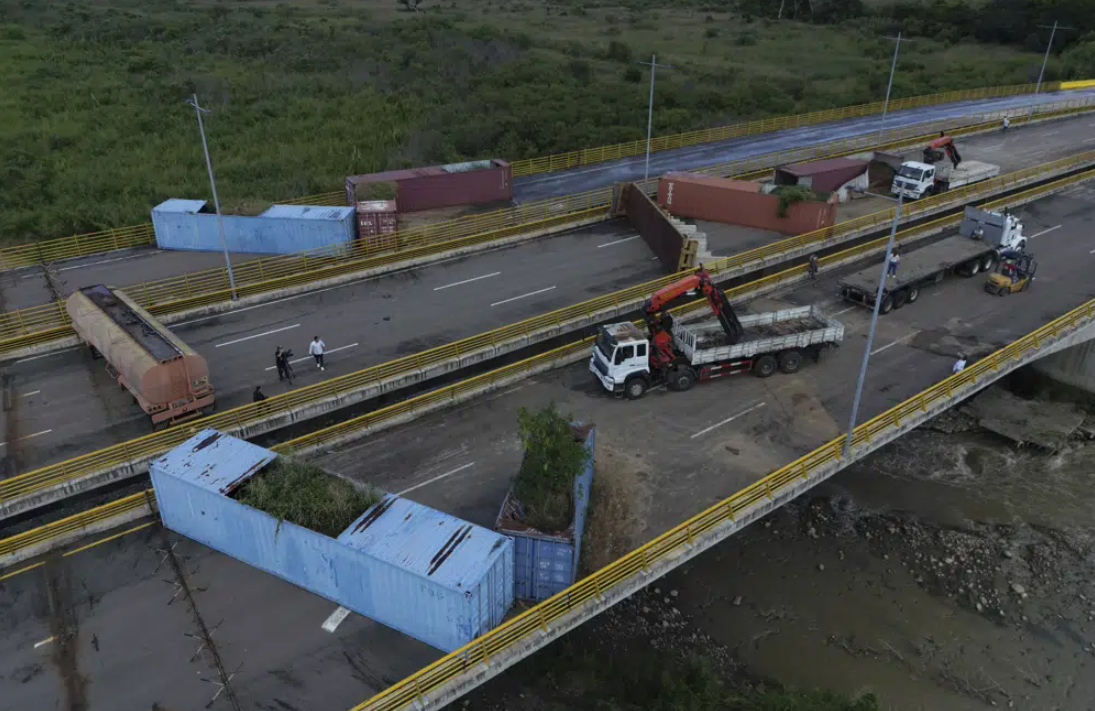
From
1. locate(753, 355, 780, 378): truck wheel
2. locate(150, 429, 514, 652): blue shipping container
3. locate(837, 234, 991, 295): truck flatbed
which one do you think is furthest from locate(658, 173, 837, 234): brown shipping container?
locate(150, 429, 514, 652): blue shipping container

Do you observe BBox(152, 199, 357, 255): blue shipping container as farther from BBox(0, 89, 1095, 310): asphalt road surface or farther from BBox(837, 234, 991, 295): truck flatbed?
BBox(837, 234, 991, 295): truck flatbed

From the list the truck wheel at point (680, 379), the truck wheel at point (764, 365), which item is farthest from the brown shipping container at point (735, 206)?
the truck wheel at point (680, 379)

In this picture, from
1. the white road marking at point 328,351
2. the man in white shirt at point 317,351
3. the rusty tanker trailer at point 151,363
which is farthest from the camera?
the white road marking at point 328,351

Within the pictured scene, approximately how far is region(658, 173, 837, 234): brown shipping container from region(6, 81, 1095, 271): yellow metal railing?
35.6 ft

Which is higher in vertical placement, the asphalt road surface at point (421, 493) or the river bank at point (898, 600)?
the asphalt road surface at point (421, 493)

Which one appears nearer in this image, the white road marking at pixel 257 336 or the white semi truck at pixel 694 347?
the white semi truck at pixel 694 347

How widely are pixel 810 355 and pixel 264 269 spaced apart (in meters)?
26.0

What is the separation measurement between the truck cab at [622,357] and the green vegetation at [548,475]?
22.5ft

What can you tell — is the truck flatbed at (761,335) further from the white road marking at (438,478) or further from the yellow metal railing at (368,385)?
the white road marking at (438,478)

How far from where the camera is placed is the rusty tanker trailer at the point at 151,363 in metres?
23.2

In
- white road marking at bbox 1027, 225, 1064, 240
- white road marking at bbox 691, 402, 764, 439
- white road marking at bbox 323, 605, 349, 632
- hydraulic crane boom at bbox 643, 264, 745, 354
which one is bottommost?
white road marking at bbox 323, 605, 349, 632

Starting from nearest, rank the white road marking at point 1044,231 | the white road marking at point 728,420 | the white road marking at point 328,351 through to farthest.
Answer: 1. the white road marking at point 728,420
2. the white road marking at point 328,351
3. the white road marking at point 1044,231

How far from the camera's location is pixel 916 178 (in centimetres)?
4328

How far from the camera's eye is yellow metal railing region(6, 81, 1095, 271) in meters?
37.7
